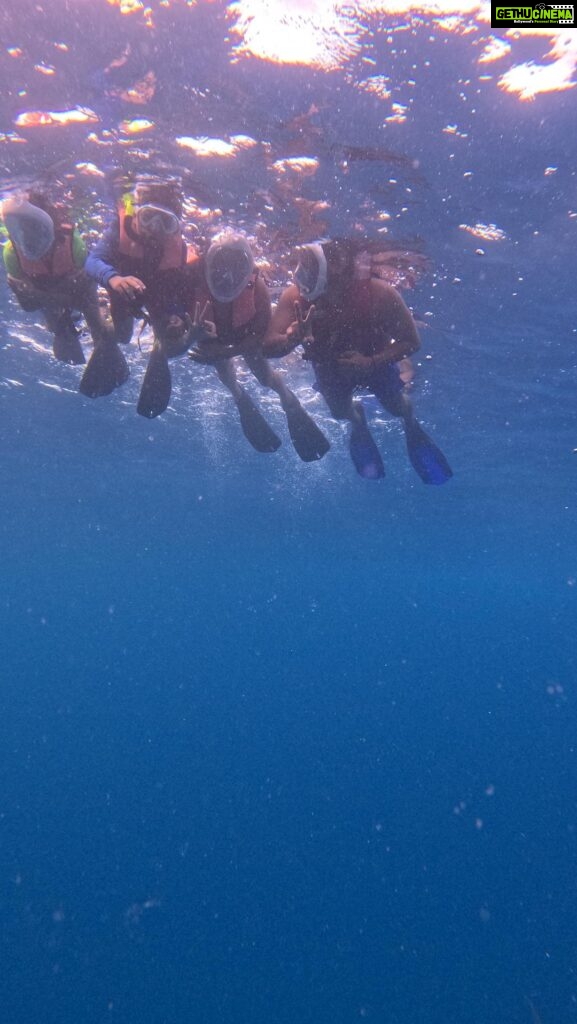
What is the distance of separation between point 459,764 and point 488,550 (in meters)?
30.6

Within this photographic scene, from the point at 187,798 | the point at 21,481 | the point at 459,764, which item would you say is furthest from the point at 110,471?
the point at 459,764

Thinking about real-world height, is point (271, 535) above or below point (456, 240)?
below

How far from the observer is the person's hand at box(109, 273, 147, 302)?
583cm

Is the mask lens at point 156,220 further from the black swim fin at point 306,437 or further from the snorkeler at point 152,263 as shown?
the black swim fin at point 306,437

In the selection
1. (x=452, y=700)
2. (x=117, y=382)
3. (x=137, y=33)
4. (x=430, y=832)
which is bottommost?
(x=452, y=700)

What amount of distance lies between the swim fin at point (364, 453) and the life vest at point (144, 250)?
410cm

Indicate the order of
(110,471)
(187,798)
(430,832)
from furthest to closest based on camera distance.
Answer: (110,471)
(187,798)
(430,832)

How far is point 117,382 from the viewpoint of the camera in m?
7.58

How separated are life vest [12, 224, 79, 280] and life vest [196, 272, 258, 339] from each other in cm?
155

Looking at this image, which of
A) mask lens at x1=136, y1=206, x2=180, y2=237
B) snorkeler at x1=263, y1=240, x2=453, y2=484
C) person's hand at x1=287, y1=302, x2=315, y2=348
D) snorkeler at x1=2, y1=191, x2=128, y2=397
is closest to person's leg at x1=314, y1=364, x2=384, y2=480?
snorkeler at x1=263, y1=240, x2=453, y2=484

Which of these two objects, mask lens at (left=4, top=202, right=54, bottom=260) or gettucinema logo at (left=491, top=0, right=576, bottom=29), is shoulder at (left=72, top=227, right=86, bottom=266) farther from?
gettucinema logo at (left=491, top=0, right=576, bottom=29)

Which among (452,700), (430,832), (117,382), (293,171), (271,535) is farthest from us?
(271,535)

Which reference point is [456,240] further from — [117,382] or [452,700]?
[452,700]

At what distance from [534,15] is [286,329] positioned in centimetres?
462
